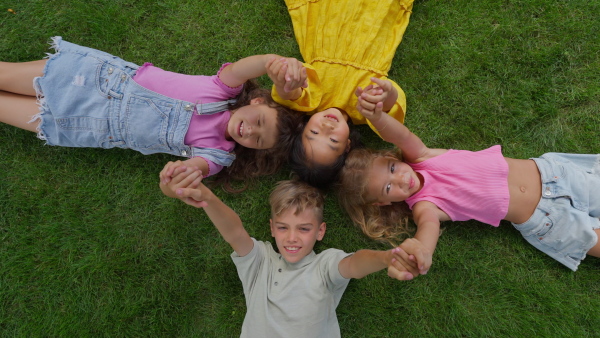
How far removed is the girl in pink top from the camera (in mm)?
2314

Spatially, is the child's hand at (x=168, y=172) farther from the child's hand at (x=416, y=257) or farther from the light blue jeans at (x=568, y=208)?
the light blue jeans at (x=568, y=208)

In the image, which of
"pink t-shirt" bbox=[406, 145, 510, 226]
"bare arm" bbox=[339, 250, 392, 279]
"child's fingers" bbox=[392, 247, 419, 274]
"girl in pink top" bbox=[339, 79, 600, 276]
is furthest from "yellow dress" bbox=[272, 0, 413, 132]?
"child's fingers" bbox=[392, 247, 419, 274]

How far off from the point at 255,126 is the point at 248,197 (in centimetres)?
68

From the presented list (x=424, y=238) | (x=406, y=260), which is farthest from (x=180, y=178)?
(x=424, y=238)

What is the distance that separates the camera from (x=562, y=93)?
8.48ft

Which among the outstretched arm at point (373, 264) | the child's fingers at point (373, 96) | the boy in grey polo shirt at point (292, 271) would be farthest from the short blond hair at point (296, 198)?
the child's fingers at point (373, 96)

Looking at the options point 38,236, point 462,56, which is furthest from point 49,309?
point 462,56

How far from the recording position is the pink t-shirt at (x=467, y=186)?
235cm

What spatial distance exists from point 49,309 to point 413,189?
2701 mm

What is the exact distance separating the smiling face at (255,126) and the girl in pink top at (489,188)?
0.55 metres

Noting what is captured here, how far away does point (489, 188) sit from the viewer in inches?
92.4

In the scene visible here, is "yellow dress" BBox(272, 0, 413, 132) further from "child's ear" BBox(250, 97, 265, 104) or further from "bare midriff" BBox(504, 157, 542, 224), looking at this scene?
"bare midriff" BBox(504, 157, 542, 224)

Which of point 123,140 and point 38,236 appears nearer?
point 123,140

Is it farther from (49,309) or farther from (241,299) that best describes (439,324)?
(49,309)
